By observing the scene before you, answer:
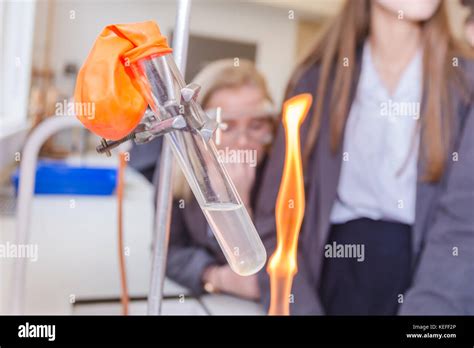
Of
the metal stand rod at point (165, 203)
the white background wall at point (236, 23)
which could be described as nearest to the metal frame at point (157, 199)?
the metal stand rod at point (165, 203)

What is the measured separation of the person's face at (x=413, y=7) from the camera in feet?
2.31

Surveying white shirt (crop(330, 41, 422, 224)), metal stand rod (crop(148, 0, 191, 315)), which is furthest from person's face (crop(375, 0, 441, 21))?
metal stand rod (crop(148, 0, 191, 315))

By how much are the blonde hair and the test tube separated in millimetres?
432

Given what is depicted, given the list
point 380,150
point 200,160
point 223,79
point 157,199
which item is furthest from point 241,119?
point 200,160

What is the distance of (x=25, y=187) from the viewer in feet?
1.93

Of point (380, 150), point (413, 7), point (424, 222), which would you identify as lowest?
point (424, 222)

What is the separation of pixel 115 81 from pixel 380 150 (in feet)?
1.75

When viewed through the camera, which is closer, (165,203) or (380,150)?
(165,203)

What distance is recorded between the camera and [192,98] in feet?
1.08

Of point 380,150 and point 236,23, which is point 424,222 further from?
point 236,23

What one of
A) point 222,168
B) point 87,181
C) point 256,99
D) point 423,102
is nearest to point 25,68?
point 87,181

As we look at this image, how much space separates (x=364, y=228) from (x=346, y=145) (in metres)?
0.13

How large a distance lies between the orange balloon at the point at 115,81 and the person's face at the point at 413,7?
0.50 meters

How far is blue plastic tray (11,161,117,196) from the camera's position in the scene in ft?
3.43
